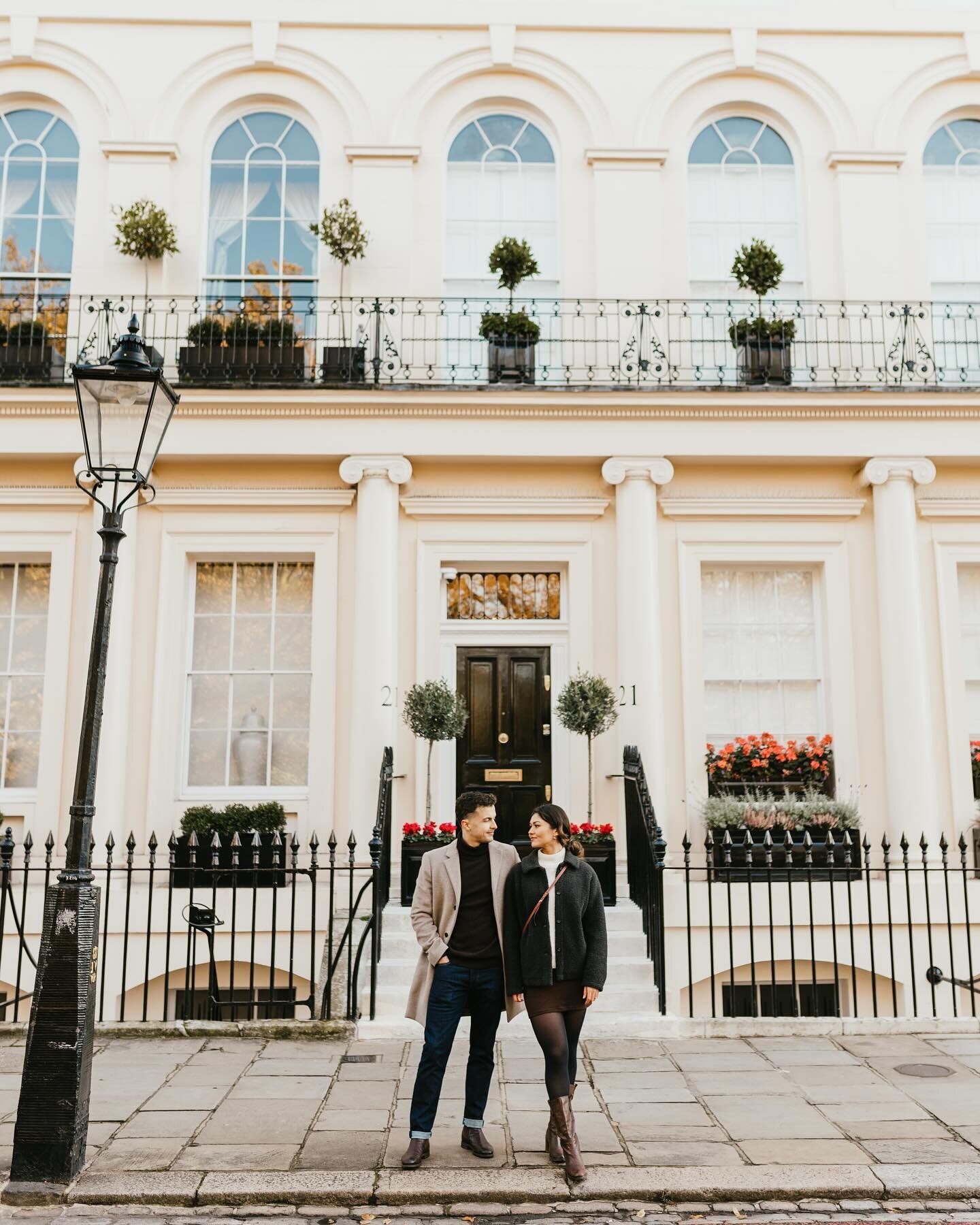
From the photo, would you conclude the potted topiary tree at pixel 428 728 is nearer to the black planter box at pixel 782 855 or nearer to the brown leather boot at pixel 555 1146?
the black planter box at pixel 782 855

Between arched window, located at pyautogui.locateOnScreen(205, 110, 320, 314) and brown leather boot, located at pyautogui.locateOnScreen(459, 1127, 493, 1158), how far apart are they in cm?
869

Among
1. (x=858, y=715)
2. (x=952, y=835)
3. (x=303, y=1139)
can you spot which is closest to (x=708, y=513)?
(x=858, y=715)

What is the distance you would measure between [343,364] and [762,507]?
4.50m

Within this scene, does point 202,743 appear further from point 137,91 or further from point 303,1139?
point 137,91

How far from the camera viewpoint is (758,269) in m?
10.8

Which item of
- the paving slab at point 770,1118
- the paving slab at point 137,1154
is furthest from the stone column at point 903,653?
the paving slab at point 137,1154

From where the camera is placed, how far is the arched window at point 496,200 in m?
11.5

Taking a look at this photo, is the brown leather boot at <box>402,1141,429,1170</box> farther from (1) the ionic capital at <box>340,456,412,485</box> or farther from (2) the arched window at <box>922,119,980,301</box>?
(2) the arched window at <box>922,119,980,301</box>

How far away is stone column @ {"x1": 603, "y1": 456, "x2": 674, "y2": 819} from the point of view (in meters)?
9.92

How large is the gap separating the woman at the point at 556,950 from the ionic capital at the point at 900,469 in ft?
22.1

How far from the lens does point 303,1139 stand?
532 centimetres

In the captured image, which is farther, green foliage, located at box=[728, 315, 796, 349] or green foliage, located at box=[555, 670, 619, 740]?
green foliage, located at box=[728, 315, 796, 349]

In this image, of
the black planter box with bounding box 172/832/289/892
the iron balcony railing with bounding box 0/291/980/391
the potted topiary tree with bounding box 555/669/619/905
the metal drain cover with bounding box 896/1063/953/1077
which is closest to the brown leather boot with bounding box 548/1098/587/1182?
the metal drain cover with bounding box 896/1063/953/1077

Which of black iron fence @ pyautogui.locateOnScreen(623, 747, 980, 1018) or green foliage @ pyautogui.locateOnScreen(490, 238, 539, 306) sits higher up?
green foliage @ pyautogui.locateOnScreen(490, 238, 539, 306)
